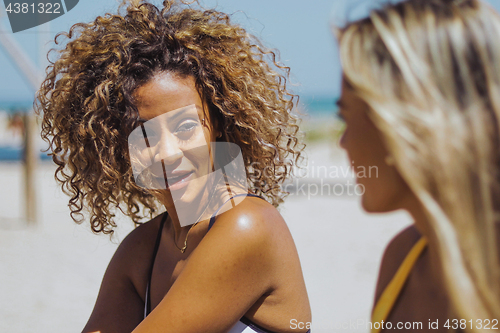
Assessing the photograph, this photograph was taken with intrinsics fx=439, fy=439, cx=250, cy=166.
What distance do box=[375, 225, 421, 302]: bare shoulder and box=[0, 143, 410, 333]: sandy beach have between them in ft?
7.14

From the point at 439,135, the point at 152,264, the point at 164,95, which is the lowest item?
the point at 152,264

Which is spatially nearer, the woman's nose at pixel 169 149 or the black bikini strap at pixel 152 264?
the woman's nose at pixel 169 149

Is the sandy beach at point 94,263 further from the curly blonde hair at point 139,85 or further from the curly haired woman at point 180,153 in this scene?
the curly haired woman at point 180,153

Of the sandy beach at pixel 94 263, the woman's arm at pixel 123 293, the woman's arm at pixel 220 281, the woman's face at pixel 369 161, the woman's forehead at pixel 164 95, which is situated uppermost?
the woman's face at pixel 369 161

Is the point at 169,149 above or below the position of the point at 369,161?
below

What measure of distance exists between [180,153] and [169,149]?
0.04 metres

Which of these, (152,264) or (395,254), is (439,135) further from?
(152,264)

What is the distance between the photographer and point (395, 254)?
0.80 m

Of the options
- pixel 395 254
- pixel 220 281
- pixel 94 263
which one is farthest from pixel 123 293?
pixel 94 263

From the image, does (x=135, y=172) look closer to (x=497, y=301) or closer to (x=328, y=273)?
(x=497, y=301)

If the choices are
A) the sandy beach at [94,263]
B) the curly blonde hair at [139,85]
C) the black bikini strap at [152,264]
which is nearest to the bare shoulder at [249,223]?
the curly blonde hair at [139,85]

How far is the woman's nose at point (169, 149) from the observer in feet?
4.70

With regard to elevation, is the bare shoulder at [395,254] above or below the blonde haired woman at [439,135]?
below

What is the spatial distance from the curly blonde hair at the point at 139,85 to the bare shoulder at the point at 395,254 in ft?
2.90
